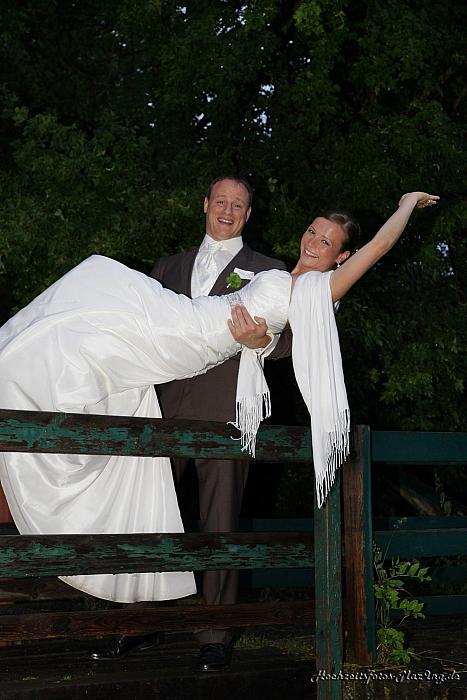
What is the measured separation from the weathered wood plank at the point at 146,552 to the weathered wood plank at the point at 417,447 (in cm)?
87

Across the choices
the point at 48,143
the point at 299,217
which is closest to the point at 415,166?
the point at 299,217

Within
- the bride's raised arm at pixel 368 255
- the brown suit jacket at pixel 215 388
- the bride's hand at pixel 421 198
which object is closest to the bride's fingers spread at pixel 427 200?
the bride's hand at pixel 421 198

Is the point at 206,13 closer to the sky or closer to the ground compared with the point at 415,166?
closer to the sky

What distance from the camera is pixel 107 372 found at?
13.9 ft

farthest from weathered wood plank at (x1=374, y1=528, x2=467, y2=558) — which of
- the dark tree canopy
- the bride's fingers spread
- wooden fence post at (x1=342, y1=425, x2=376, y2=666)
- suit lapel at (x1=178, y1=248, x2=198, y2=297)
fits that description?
the dark tree canopy

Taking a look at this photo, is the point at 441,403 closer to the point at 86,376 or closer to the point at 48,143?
the point at 48,143

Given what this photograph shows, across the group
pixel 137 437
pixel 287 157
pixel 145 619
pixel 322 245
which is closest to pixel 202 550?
pixel 145 619

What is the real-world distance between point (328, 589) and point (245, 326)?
1.11 meters

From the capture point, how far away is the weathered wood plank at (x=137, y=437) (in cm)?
350

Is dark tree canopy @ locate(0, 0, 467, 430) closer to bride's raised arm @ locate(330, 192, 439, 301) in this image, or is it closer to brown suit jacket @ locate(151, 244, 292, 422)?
brown suit jacket @ locate(151, 244, 292, 422)

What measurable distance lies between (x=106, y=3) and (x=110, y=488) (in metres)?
7.76

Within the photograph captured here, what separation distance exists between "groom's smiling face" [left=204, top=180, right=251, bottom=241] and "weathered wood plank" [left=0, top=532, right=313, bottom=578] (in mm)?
1564

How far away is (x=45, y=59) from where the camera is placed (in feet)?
36.4

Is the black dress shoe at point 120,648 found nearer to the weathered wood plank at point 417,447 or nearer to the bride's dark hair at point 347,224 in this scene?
the weathered wood plank at point 417,447
